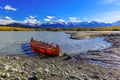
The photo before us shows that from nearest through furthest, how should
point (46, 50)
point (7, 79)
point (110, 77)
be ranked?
point (7, 79) < point (110, 77) < point (46, 50)

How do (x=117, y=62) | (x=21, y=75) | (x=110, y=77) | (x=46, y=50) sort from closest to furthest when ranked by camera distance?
(x=21, y=75)
(x=110, y=77)
(x=117, y=62)
(x=46, y=50)

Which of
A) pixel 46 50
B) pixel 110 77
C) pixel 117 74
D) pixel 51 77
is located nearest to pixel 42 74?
pixel 51 77

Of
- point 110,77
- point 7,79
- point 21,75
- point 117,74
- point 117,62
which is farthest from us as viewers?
point 117,62

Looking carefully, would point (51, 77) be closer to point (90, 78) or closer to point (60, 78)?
point (60, 78)

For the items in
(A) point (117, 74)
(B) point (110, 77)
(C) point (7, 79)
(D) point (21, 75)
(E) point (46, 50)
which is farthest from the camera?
(E) point (46, 50)

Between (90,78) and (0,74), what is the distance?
7.42 meters

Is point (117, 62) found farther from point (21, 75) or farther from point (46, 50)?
point (21, 75)

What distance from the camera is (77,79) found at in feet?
56.6

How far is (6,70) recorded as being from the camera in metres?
17.6

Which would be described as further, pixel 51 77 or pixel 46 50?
pixel 46 50

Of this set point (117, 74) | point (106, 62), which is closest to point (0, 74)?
point (117, 74)

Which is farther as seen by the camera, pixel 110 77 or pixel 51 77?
pixel 110 77

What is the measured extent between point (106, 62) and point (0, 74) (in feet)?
53.8

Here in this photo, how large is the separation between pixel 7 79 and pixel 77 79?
216 inches
